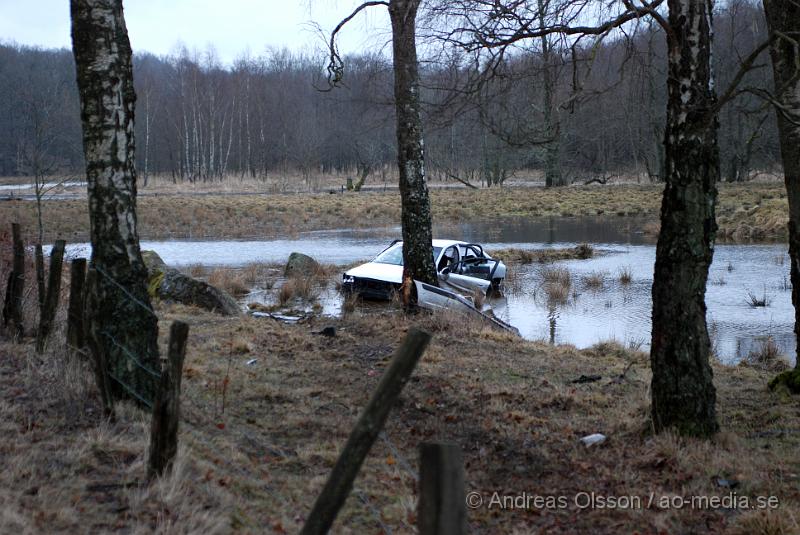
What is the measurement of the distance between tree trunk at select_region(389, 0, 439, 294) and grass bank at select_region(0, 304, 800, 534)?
4321mm

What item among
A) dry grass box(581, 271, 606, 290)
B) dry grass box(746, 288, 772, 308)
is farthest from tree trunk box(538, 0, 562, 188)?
dry grass box(581, 271, 606, 290)

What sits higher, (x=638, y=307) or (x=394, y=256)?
(x=394, y=256)

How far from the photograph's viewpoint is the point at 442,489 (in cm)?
261

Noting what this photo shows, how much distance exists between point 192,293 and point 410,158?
181 inches

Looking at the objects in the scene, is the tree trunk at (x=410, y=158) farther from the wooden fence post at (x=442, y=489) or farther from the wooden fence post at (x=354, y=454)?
the wooden fence post at (x=442, y=489)

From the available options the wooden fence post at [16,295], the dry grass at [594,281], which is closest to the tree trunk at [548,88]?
the wooden fence post at [16,295]

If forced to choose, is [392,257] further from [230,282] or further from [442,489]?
[442,489]

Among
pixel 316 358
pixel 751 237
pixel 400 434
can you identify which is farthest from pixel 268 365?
pixel 751 237

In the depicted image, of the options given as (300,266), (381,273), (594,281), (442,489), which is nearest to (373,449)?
(442,489)

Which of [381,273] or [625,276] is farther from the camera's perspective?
[625,276]

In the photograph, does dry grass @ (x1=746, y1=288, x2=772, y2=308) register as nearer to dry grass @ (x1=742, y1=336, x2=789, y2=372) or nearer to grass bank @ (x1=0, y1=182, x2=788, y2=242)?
dry grass @ (x1=742, y1=336, x2=789, y2=372)

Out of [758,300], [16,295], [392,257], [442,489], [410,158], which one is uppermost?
[410,158]

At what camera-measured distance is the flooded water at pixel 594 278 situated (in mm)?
13688

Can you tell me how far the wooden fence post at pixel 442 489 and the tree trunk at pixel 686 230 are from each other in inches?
161
